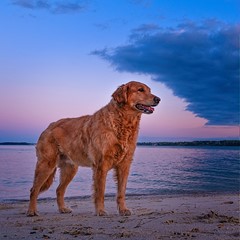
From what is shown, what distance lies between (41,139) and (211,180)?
13.1 m

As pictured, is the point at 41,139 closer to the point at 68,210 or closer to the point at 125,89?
the point at 68,210

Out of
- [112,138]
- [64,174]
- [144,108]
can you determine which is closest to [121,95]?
[144,108]

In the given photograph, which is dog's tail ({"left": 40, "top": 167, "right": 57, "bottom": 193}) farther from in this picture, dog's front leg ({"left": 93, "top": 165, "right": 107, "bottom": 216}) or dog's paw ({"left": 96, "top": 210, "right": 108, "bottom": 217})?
dog's paw ({"left": 96, "top": 210, "right": 108, "bottom": 217})

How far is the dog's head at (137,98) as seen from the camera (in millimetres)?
8320

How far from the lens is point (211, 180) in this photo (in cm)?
2070

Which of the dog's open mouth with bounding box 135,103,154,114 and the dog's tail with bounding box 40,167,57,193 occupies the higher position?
the dog's open mouth with bounding box 135,103,154,114

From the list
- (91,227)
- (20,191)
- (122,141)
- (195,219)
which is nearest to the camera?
(91,227)

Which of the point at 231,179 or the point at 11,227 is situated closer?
the point at 11,227

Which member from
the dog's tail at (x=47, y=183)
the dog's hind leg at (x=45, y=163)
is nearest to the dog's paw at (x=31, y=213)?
the dog's hind leg at (x=45, y=163)

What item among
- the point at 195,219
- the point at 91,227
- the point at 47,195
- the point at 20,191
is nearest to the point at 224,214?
the point at 195,219

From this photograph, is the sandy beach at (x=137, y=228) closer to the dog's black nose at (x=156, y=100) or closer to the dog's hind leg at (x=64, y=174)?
the dog's hind leg at (x=64, y=174)

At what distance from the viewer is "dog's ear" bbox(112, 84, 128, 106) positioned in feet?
27.5

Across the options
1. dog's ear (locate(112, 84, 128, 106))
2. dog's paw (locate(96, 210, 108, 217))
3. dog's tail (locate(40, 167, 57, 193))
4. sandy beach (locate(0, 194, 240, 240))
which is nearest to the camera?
sandy beach (locate(0, 194, 240, 240))

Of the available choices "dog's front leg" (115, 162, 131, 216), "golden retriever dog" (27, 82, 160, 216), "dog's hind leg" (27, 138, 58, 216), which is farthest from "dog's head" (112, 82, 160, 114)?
"dog's hind leg" (27, 138, 58, 216)
